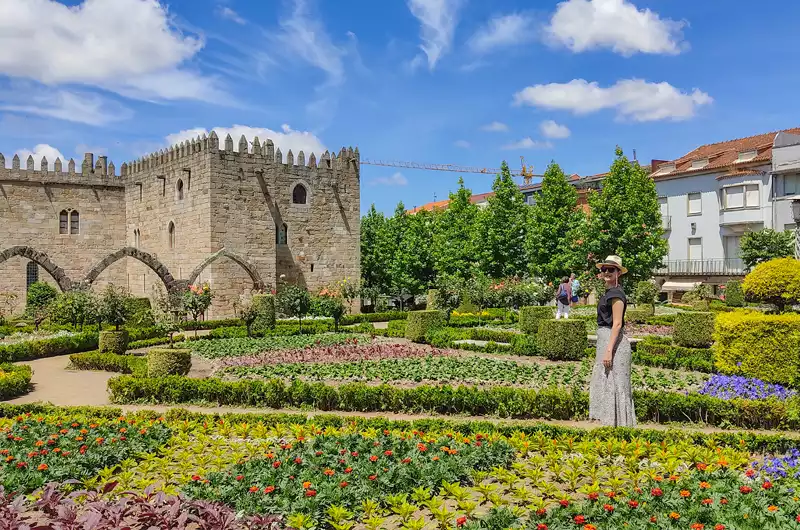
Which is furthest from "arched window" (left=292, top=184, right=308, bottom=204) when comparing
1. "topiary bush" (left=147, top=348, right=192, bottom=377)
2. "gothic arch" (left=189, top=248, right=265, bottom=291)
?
"topiary bush" (left=147, top=348, right=192, bottom=377)

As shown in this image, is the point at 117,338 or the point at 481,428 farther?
the point at 117,338

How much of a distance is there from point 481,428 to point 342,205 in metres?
24.1

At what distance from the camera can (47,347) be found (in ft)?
59.7

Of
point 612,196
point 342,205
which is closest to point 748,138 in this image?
point 612,196

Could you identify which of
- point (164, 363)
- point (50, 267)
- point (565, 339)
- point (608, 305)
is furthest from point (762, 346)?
point (50, 267)

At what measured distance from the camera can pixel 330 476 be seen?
21.2 ft

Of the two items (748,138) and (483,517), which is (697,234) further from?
(483,517)

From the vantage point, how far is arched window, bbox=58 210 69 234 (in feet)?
108

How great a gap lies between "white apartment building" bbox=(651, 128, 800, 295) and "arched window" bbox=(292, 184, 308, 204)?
23539mm

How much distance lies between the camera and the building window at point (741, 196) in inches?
1483

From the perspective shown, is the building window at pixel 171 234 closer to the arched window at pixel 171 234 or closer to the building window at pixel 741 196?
the arched window at pixel 171 234

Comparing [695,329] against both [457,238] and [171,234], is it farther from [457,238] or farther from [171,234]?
[457,238]

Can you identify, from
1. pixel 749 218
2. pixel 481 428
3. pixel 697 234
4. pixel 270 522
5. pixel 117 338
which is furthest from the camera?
pixel 697 234

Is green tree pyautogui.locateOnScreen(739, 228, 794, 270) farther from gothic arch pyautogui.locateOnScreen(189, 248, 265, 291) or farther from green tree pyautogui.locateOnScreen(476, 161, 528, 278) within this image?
gothic arch pyautogui.locateOnScreen(189, 248, 265, 291)
